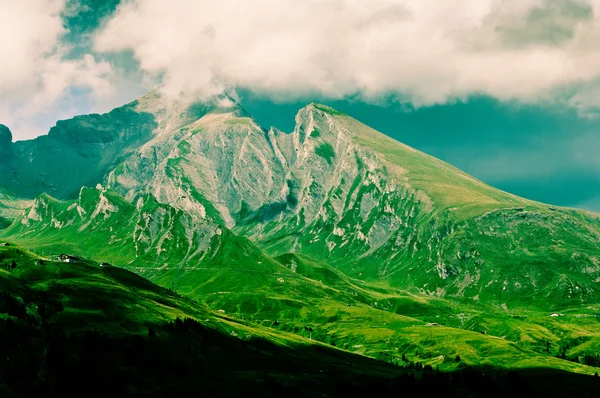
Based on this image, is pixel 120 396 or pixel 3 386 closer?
pixel 3 386

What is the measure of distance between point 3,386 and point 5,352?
22.5 m

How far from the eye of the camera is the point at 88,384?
198000 millimetres

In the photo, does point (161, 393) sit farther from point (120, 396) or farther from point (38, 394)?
point (38, 394)

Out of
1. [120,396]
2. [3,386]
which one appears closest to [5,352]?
[3,386]

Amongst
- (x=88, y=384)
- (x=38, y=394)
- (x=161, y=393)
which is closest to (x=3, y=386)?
(x=38, y=394)

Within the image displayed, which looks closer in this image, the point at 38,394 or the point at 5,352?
the point at 38,394

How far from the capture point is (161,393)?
199 meters

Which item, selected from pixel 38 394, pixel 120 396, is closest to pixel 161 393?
pixel 120 396

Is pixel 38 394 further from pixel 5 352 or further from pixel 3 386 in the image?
pixel 5 352

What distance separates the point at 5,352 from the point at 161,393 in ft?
170

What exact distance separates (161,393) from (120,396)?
1282cm

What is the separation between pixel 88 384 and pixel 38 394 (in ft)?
56.2

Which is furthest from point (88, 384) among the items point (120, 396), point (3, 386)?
point (3, 386)

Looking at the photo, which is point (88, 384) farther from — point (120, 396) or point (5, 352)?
point (5, 352)
